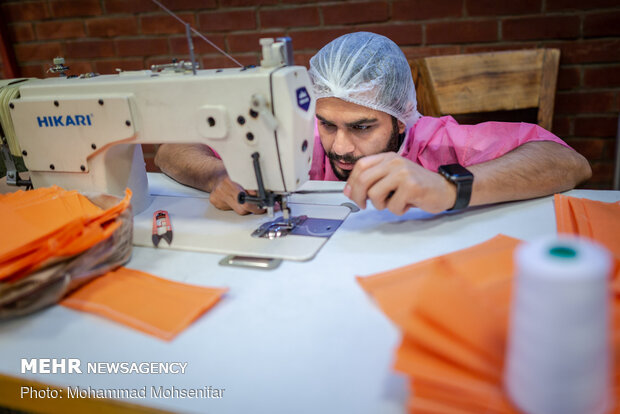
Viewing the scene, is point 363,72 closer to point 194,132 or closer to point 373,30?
point 194,132

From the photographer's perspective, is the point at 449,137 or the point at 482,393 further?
the point at 449,137

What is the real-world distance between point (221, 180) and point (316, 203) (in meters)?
0.26

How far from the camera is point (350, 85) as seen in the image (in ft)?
4.39

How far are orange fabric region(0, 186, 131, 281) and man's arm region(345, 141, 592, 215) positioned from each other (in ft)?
1.55

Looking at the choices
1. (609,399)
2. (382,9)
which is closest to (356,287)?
(609,399)

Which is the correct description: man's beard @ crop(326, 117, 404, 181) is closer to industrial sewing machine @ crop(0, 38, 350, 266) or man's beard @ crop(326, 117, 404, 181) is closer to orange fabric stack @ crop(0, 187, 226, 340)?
industrial sewing machine @ crop(0, 38, 350, 266)

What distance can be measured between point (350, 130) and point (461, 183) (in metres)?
0.50

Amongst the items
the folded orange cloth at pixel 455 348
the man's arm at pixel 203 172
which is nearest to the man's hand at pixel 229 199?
the man's arm at pixel 203 172

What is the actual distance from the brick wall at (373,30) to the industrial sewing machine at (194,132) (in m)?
1.32

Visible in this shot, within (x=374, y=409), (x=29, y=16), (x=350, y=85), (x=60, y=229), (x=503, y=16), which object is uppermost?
(x=29, y=16)

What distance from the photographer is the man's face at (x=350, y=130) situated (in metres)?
1.39

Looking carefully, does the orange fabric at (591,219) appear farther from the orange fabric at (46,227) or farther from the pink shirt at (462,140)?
the orange fabric at (46,227)

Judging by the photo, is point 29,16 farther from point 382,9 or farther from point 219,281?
point 219,281

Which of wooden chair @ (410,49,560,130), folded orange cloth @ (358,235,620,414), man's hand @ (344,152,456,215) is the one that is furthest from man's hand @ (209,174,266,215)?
wooden chair @ (410,49,560,130)
